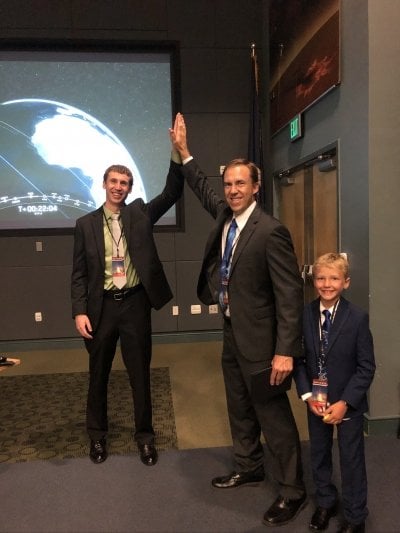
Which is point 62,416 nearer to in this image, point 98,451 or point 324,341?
point 98,451

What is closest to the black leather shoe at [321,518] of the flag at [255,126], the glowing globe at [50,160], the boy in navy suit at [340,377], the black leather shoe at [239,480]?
the boy in navy suit at [340,377]

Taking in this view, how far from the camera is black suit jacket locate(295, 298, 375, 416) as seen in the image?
1.65m

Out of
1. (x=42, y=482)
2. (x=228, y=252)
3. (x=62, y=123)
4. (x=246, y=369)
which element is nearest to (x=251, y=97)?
(x=62, y=123)

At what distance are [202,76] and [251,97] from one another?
2.00ft

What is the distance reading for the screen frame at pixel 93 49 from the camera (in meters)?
4.61

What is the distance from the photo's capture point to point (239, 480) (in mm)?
2105

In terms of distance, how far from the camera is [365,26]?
8.06 ft

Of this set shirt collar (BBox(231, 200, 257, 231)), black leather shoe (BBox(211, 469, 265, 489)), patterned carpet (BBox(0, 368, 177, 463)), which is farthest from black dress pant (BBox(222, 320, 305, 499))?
patterned carpet (BBox(0, 368, 177, 463))

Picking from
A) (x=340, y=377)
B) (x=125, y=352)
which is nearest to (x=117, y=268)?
(x=125, y=352)

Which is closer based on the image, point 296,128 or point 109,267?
point 109,267

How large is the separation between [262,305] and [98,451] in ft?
4.24

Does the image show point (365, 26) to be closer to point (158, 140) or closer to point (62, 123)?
point (158, 140)

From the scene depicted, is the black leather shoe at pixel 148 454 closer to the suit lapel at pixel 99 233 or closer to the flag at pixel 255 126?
the suit lapel at pixel 99 233

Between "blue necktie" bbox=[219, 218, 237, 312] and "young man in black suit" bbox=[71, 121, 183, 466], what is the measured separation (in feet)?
1.76
